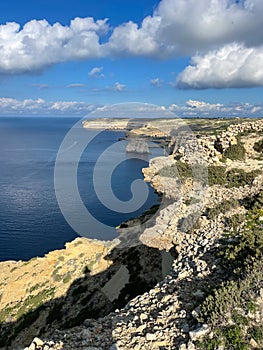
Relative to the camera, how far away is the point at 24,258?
124ft

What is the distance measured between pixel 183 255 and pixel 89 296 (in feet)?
31.3

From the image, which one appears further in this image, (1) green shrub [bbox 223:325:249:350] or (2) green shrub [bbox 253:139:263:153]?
(2) green shrub [bbox 253:139:263:153]

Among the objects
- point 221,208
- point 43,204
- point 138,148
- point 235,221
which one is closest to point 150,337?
point 235,221

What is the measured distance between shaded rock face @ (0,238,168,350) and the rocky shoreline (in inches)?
3.7

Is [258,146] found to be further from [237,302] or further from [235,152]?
[237,302]

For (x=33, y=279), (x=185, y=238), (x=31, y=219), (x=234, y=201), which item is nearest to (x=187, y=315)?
(x=185, y=238)

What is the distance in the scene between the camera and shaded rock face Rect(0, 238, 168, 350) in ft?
61.5

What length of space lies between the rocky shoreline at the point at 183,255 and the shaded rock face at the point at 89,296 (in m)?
0.09

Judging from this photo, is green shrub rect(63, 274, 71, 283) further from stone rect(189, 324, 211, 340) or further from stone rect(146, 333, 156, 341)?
stone rect(189, 324, 211, 340)

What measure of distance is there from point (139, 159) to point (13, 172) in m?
34.3

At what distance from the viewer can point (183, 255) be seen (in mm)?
12922

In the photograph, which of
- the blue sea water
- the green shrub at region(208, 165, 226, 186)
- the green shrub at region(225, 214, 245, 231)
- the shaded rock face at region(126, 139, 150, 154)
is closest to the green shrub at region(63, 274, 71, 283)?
the green shrub at region(208, 165, 226, 186)

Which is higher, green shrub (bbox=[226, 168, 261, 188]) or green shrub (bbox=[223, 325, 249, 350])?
green shrub (bbox=[226, 168, 261, 188])

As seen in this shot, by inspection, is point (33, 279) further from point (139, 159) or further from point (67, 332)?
point (139, 159)
